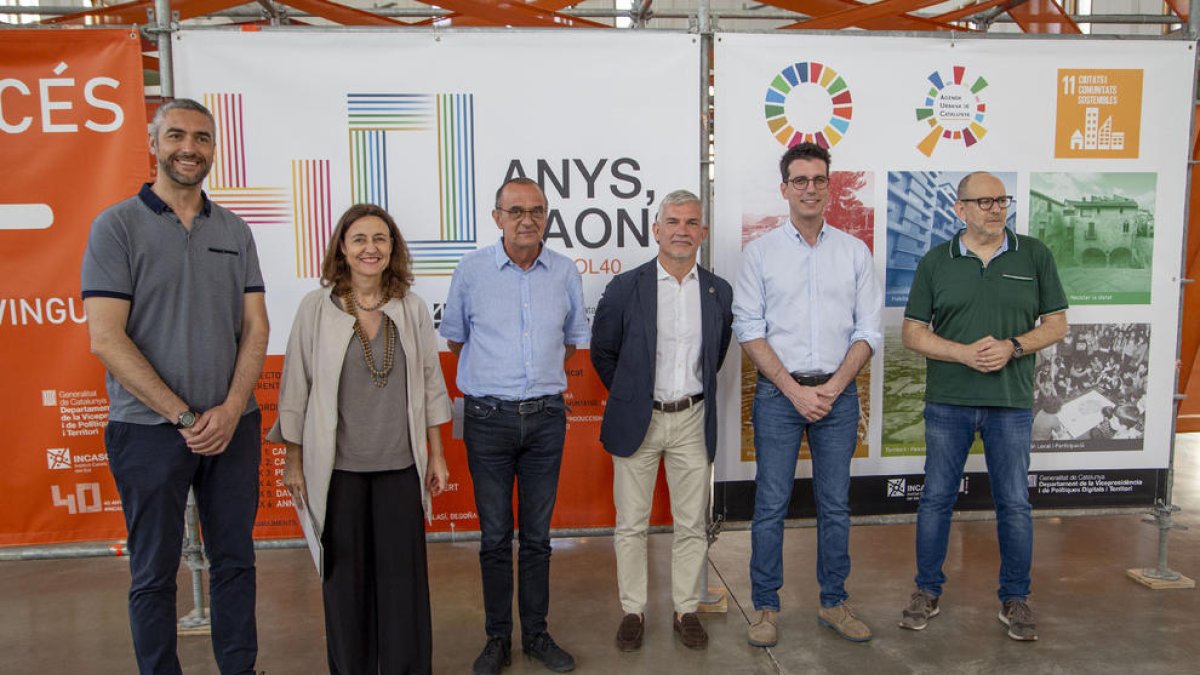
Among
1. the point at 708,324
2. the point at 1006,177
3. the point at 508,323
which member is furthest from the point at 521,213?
the point at 1006,177

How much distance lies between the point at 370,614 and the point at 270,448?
1.21 m

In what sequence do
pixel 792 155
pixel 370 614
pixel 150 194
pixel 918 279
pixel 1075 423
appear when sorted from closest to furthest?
pixel 150 194
pixel 370 614
pixel 792 155
pixel 918 279
pixel 1075 423

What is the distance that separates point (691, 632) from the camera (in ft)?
10.8

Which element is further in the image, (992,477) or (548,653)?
(992,477)

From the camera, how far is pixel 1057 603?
3695 millimetres

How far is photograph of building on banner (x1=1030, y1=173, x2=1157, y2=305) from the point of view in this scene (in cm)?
383

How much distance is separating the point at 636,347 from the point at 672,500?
67cm

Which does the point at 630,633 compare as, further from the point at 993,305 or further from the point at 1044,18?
the point at 1044,18

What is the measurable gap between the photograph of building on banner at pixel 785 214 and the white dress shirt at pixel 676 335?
55cm

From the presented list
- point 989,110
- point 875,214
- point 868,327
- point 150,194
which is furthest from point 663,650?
point 989,110

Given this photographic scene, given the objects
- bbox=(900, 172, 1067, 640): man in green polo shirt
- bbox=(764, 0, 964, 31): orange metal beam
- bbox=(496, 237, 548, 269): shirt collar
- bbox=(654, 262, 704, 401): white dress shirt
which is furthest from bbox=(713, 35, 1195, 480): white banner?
bbox=(764, 0, 964, 31): orange metal beam

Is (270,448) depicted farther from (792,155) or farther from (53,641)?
(792,155)

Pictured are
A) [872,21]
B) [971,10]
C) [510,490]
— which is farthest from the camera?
[872,21]

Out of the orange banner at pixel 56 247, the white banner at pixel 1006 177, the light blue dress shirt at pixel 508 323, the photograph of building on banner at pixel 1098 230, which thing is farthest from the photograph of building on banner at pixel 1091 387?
the orange banner at pixel 56 247
